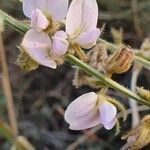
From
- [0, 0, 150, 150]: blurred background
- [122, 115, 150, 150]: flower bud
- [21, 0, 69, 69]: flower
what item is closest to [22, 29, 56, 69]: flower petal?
[21, 0, 69, 69]: flower

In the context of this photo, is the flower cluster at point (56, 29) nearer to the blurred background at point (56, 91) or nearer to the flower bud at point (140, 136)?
the flower bud at point (140, 136)

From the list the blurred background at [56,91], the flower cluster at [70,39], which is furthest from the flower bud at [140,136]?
the blurred background at [56,91]

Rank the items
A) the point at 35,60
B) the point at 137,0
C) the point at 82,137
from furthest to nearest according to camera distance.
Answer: the point at 137,0 < the point at 82,137 < the point at 35,60

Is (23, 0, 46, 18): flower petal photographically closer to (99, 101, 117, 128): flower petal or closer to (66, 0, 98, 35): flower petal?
(66, 0, 98, 35): flower petal

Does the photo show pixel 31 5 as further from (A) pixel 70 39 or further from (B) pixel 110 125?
(B) pixel 110 125

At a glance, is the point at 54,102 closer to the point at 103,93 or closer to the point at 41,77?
the point at 41,77

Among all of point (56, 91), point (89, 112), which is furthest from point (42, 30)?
point (56, 91)

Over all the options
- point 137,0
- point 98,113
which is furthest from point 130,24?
point 98,113
